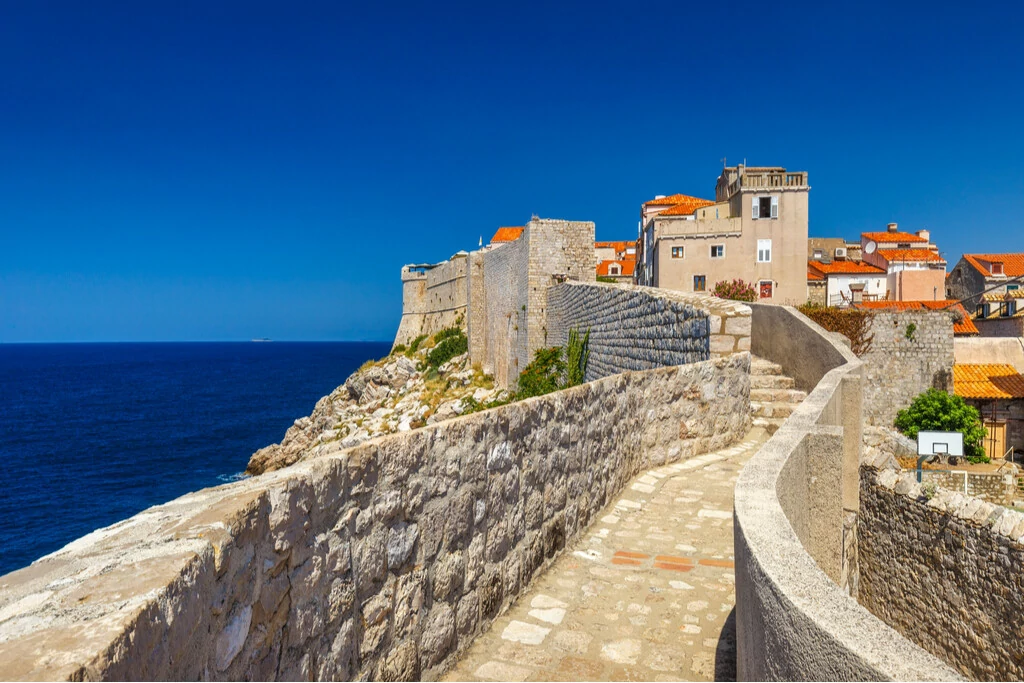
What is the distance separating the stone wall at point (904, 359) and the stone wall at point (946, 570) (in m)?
17.6

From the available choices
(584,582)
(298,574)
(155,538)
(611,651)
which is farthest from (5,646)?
(584,582)

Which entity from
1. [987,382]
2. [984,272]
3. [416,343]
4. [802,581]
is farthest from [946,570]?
[984,272]

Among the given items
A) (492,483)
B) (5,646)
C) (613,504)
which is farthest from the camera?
(613,504)

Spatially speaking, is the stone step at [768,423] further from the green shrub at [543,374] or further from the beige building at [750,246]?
the beige building at [750,246]

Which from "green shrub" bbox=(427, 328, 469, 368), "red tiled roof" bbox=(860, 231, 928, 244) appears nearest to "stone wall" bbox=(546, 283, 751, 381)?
"green shrub" bbox=(427, 328, 469, 368)

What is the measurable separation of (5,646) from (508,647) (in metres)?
2.58

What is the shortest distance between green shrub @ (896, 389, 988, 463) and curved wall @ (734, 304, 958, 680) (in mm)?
23328

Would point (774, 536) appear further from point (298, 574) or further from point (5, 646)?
point (5, 646)

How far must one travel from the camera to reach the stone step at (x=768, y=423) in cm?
858

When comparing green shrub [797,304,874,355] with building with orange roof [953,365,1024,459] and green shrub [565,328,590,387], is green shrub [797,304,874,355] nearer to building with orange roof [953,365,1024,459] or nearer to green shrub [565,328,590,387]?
building with orange roof [953,365,1024,459]

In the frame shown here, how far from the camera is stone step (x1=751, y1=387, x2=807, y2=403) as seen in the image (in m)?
9.43

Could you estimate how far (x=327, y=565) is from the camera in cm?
238

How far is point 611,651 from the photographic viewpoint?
3.39m

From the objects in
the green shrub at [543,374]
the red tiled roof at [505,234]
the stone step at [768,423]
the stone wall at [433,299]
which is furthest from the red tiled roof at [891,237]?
the stone step at [768,423]
